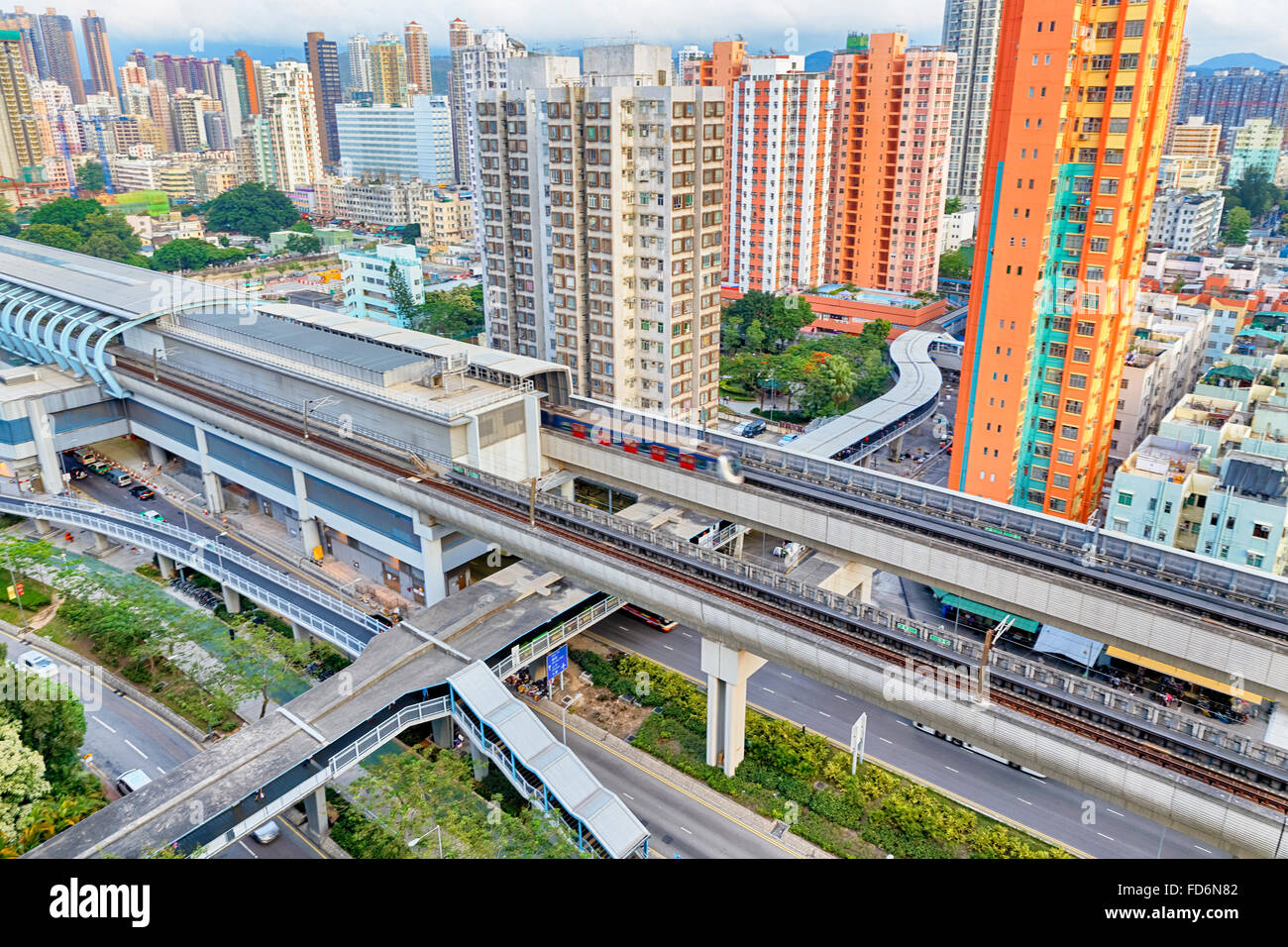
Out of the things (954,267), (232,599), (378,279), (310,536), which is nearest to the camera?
(232,599)

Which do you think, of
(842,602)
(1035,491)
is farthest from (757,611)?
(1035,491)

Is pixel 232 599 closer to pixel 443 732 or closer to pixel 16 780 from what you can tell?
pixel 443 732

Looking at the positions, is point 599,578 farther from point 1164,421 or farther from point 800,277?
point 800,277

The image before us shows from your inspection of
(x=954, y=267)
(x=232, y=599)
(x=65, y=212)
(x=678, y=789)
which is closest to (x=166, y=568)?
(x=232, y=599)

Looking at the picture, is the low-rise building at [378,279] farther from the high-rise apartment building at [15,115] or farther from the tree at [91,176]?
the high-rise apartment building at [15,115]

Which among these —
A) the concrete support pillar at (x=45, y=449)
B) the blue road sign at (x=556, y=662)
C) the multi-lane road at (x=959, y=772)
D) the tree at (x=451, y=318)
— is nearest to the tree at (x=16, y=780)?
the blue road sign at (x=556, y=662)

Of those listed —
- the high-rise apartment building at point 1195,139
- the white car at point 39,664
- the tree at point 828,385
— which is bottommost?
the white car at point 39,664

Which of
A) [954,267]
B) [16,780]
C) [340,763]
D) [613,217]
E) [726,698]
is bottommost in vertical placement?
[340,763]

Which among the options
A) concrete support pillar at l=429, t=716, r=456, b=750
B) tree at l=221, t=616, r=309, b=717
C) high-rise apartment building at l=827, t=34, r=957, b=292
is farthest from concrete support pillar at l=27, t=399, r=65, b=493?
high-rise apartment building at l=827, t=34, r=957, b=292
